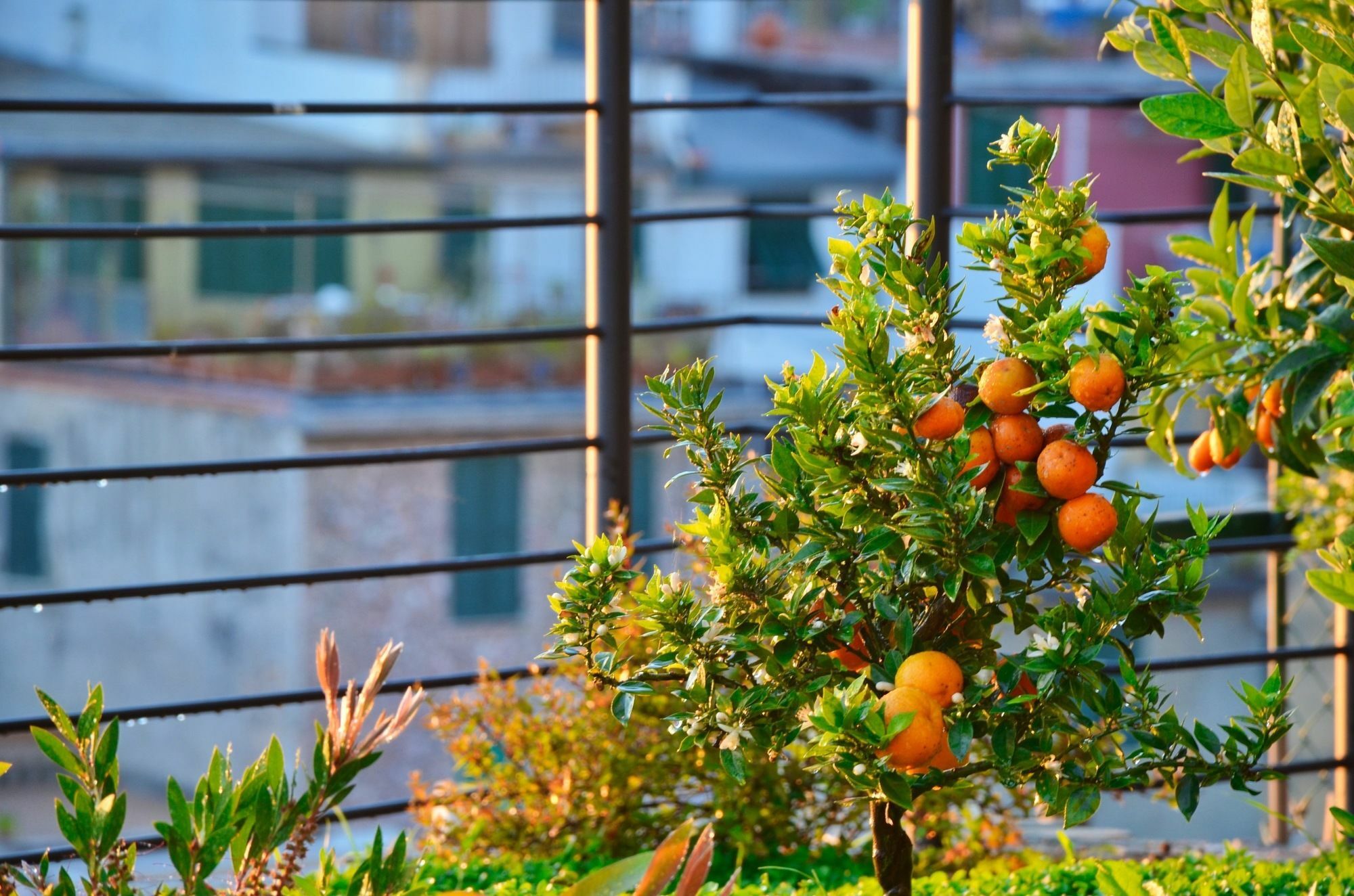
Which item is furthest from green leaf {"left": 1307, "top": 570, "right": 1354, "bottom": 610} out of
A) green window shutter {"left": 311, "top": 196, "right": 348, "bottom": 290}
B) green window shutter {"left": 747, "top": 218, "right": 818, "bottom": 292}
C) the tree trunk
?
green window shutter {"left": 747, "top": 218, "right": 818, "bottom": 292}

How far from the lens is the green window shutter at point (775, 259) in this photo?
1797 cm

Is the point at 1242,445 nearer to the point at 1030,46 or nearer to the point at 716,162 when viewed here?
the point at 716,162

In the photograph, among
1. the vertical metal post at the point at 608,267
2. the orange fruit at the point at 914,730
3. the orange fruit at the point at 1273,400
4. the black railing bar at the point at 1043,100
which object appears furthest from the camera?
the vertical metal post at the point at 608,267

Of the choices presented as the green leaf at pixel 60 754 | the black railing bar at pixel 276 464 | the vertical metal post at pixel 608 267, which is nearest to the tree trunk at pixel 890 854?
the green leaf at pixel 60 754

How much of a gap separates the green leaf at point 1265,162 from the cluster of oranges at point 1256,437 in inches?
14.3

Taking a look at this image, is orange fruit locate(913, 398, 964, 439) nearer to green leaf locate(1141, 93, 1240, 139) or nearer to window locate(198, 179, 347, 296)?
green leaf locate(1141, 93, 1240, 139)

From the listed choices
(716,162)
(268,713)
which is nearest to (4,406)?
(268,713)

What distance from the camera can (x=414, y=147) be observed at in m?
18.0

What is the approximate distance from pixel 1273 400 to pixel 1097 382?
48 cm

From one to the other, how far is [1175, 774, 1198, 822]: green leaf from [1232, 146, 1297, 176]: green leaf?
565mm

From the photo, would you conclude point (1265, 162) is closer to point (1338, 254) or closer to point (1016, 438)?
point (1338, 254)

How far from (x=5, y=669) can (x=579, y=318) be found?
6.72m

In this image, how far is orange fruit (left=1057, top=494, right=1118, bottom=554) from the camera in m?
1.42

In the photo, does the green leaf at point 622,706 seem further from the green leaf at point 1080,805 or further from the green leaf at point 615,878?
the green leaf at point 1080,805
